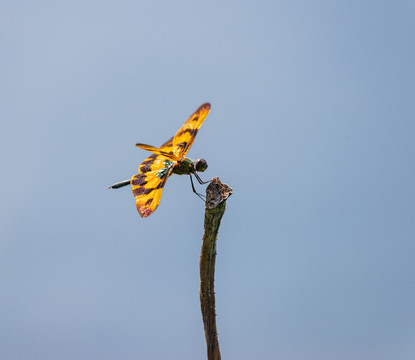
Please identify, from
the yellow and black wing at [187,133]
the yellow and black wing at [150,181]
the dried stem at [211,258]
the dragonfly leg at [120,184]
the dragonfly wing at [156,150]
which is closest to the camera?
the yellow and black wing at [150,181]

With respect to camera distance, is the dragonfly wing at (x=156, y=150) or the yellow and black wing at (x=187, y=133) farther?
the yellow and black wing at (x=187, y=133)

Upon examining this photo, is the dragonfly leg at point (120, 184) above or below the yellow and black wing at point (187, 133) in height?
below

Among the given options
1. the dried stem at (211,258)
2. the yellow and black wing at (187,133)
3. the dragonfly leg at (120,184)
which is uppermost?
the yellow and black wing at (187,133)

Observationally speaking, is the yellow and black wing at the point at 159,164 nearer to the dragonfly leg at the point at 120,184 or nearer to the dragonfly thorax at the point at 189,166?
the dragonfly thorax at the point at 189,166

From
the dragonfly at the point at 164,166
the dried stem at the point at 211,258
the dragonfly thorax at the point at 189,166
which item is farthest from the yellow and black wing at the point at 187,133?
the dried stem at the point at 211,258

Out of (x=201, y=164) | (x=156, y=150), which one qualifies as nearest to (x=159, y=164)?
(x=156, y=150)

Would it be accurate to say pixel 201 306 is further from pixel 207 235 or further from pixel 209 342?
pixel 207 235

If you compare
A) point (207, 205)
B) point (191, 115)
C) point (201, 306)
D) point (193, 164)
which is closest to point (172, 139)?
point (191, 115)

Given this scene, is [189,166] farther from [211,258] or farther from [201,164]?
[211,258]

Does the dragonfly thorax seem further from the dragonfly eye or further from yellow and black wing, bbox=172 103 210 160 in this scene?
yellow and black wing, bbox=172 103 210 160
